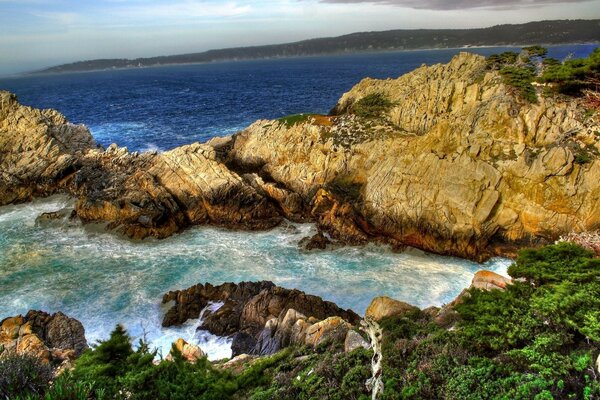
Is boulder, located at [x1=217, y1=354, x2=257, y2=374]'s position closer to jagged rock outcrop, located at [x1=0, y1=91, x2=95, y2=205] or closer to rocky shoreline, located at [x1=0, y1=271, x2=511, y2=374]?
rocky shoreline, located at [x1=0, y1=271, x2=511, y2=374]

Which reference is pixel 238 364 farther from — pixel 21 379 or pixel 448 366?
pixel 448 366

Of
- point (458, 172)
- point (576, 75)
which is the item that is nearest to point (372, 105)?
point (458, 172)

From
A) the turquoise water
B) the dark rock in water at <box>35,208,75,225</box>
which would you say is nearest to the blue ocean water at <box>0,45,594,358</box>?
the turquoise water

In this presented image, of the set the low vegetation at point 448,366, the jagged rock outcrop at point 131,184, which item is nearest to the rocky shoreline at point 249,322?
the low vegetation at point 448,366

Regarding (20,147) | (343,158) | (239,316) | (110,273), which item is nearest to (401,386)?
(239,316)

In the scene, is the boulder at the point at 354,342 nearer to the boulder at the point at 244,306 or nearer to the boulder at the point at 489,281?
the boulder at the point at 244,306
